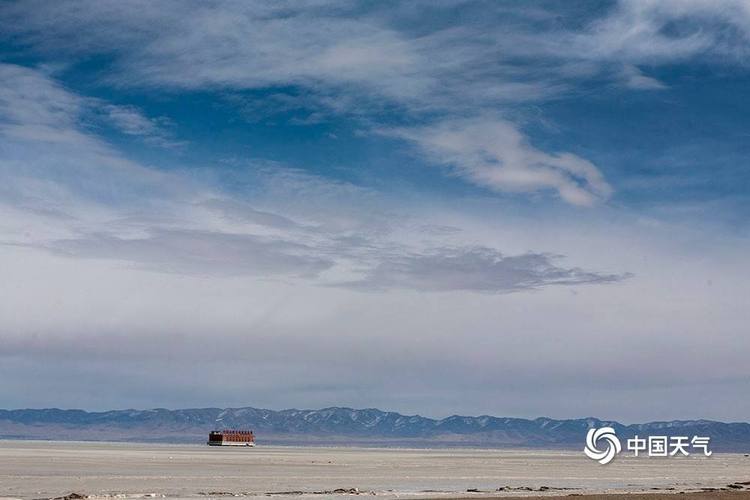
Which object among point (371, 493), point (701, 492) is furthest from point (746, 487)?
point (371, 493)

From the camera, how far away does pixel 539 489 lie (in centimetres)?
6162

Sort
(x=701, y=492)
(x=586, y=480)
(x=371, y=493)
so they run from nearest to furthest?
(x=371, y=493) < (x=701, y=492) < (x=586, y=480)

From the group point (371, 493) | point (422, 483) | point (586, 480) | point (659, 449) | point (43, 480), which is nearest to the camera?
point (371, 493)

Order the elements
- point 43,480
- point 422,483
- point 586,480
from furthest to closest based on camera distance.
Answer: point 586,480 → point 422,483 → point 43,480

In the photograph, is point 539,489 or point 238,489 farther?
point 539,489

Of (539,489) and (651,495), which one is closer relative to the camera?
(651,495)

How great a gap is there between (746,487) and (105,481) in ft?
141

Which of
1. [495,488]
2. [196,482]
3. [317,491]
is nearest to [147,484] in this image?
[196,482]

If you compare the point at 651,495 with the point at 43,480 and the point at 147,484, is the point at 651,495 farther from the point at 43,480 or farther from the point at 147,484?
the point at 43,480

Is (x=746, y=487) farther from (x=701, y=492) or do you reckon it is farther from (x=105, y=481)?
(x=105, y=481)

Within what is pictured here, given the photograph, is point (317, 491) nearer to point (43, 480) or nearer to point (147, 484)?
point (147, 484)

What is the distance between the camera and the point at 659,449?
3302 inches

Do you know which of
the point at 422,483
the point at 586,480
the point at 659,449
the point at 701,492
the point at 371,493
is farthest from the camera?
the point at 659,449

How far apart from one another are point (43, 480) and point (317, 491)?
1918 cm
